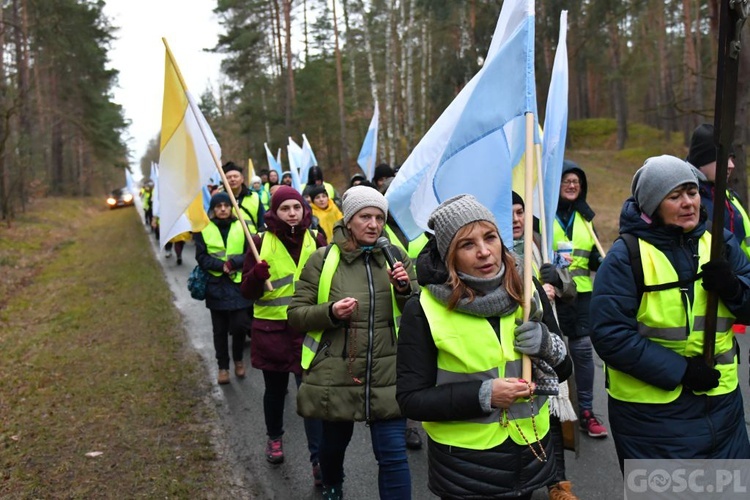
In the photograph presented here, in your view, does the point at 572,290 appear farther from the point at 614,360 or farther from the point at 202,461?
the point at 202,461

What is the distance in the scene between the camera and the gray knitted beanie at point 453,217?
7.96 ft

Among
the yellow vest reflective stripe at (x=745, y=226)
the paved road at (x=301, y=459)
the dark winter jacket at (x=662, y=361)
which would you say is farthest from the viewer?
the yellow vest reflective stripe at (x=745, y=226)

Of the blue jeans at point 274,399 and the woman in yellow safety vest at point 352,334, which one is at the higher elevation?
the woman in yellow safety vest at point 352,334

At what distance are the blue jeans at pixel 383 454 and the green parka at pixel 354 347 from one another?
82mm

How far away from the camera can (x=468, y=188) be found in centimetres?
335

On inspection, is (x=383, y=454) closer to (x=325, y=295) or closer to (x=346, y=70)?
(x=325, y=295)

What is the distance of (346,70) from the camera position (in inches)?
1377

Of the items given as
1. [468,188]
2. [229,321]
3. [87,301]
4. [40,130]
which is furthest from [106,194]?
[468,188]

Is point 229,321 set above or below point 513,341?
below

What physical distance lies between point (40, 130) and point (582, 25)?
27.6 metres

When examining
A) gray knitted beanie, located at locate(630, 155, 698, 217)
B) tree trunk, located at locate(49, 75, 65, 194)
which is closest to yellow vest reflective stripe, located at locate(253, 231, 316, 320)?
gray knitted beanie, located at locate(630, 155, 698, 217)

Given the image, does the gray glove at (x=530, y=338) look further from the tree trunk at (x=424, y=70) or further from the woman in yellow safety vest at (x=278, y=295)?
the tree trunk at (x=424, y=70)

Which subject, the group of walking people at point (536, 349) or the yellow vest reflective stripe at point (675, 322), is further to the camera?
the yellow vest reflective stripe at point (675, 322)

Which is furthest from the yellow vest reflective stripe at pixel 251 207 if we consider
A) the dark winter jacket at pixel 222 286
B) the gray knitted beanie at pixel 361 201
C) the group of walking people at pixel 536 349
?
the group of walking people at pixel 536 349
